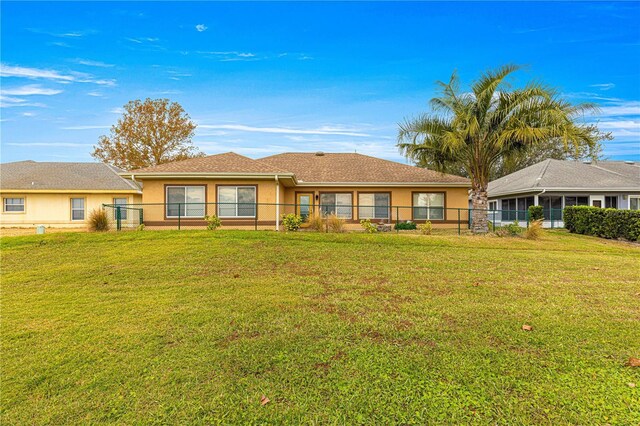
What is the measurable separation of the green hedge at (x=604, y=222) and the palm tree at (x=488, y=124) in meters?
3.24

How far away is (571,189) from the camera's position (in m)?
21.5

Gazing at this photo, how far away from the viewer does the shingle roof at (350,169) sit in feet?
62.8

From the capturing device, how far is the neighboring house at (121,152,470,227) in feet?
51.7

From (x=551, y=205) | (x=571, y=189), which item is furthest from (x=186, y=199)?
(x=571, y=189)

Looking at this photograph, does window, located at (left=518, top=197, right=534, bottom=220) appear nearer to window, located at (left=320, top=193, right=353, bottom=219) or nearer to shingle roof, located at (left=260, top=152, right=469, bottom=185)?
shingle roof, located at (left=260, top=152, right=469, bottom=185)

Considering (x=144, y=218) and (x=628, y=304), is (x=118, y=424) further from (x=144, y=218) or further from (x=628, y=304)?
(x=144, y=218)

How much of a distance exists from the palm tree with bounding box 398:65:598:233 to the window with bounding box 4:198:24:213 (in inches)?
908

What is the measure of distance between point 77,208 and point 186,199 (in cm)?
1035

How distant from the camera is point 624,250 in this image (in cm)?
1142

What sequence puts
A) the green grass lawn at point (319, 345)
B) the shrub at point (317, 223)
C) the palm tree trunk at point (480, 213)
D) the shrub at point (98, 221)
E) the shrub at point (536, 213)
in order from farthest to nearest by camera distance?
the shrub at point (536, 213), the palm tree trunk at point (480, 213), the shrub at point (317, 223), the shrub at point (98, 221), the green grass lawn at point (319, 345)

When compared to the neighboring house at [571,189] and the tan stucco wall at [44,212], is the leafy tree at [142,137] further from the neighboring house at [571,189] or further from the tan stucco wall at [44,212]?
the neighboring house at [571,189]

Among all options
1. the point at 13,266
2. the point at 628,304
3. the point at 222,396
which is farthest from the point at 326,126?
the point at 222,396

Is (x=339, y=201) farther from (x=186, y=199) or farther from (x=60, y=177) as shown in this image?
(x=60, y=177)

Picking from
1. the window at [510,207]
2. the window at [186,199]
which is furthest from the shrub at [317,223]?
the window at [510,207]
